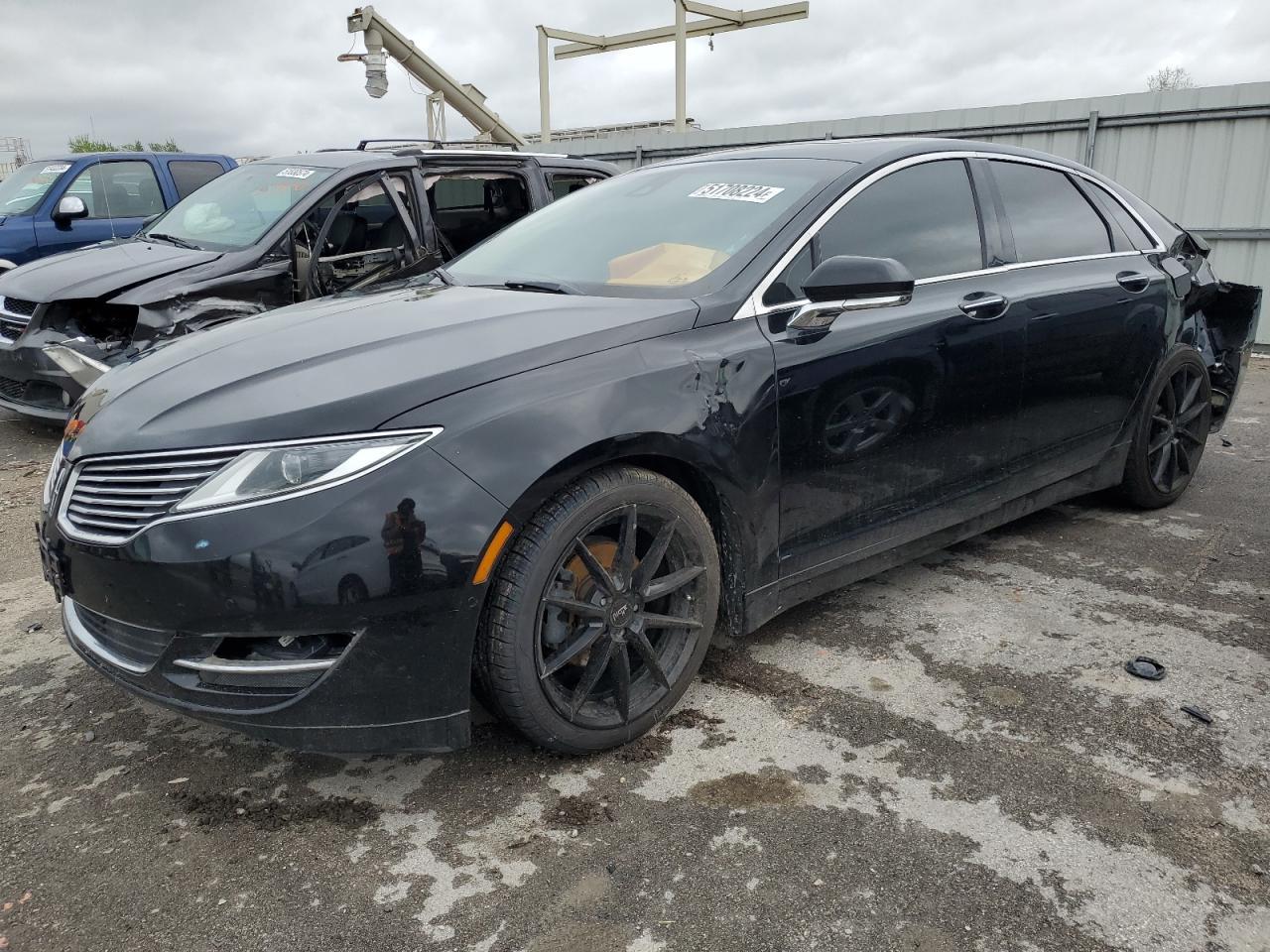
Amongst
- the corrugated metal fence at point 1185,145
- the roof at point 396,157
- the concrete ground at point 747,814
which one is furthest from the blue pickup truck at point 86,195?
the corrugated metal fence at point 1185,145

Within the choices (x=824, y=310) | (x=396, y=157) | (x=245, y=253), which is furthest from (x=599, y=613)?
(x=396, y=157)

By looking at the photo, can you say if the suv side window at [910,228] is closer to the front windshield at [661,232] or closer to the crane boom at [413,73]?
the front windshield at [661,232]

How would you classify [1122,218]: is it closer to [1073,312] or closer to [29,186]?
[1073,312]

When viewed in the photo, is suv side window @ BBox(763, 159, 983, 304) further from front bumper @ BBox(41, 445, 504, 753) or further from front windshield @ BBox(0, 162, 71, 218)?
front windshield @ BBox(0, 162, 71, 218)

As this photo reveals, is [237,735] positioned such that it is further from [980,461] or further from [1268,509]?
[1268,509]

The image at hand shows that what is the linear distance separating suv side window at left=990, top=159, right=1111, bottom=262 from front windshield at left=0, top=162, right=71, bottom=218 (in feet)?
26.9

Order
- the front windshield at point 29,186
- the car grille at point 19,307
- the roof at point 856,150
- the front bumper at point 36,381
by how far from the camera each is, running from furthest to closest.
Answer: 1. the front windshield at point 29,186
2. the car grille at point 19,307
3. the front bumper at point 36,381
4. the roof at point 856,150

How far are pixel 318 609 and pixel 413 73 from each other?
16.7 meters

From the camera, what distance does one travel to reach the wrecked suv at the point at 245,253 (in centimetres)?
555

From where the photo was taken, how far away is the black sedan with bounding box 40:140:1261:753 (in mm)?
2105

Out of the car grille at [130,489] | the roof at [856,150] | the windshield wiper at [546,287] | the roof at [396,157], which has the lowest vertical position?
the car grille at [130,489]

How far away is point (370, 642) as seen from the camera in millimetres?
2107

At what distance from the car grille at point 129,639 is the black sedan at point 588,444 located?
14mm

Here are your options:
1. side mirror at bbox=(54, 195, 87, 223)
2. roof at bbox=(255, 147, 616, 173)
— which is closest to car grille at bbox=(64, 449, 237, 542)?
roof at bbox=(255, 147, 616, 173)
